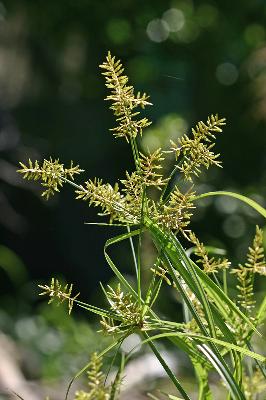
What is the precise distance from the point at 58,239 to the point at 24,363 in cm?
138

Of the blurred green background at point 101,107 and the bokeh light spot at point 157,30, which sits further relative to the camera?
the bokeh light spot at point 157,30

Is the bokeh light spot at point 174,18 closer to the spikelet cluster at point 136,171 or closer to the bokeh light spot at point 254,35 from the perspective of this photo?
the bokeh light spot at point 254,35

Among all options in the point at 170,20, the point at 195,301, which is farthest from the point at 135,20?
the point at 195,301

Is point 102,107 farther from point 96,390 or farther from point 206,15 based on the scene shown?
point 96,390

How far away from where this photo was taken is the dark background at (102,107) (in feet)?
13.4

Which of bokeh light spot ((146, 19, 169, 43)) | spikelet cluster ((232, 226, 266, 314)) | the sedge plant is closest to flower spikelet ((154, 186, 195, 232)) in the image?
the sedge plant

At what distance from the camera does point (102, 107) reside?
455 centimetres

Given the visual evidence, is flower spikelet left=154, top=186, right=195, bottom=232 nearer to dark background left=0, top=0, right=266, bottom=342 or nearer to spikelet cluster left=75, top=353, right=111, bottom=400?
spikelet cluster left=75, top=353, right=111, bottom=400

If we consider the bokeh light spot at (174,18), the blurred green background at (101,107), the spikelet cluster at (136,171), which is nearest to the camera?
the spikelet cluster at (136,171)

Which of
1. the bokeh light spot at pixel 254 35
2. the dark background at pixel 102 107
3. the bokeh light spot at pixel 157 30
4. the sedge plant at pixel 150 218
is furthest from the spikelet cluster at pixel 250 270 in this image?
the bokeh light spot at pixel 157 30

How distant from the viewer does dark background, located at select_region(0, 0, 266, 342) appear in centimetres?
410

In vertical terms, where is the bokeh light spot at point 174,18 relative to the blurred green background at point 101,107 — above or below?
above

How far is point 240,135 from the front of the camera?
4.26m

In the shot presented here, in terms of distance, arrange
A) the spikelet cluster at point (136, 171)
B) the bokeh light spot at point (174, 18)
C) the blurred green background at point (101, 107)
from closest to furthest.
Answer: the spikelet cluster at point (136, 171), the blurred green background at point (101, 107), the bokeh light spot at point (174, 18)
